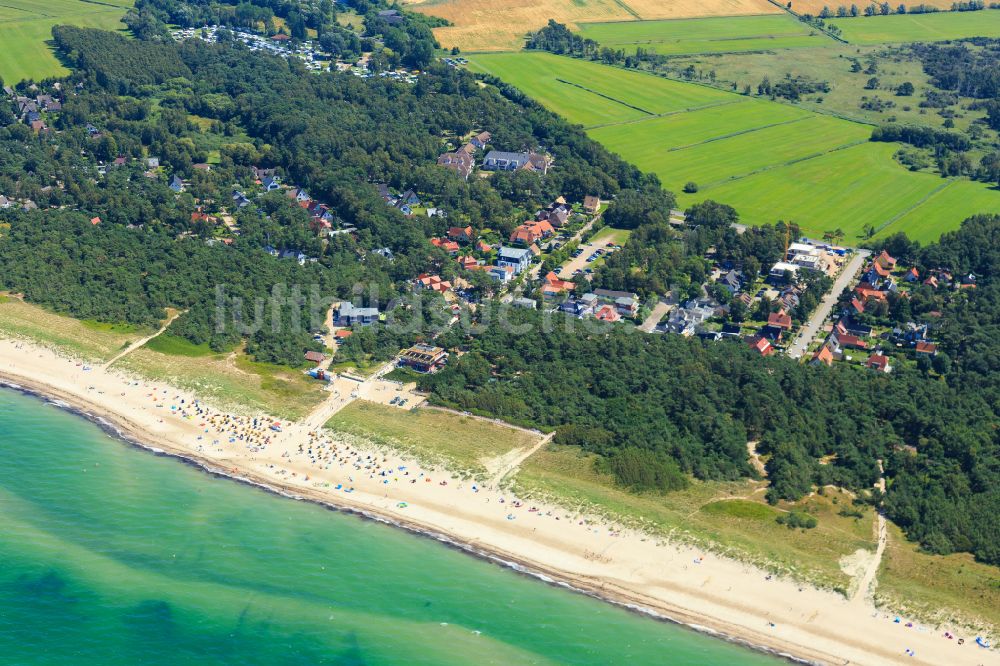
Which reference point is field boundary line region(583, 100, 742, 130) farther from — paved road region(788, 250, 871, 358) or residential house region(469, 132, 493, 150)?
paved road region(788, 250, 871, 358)

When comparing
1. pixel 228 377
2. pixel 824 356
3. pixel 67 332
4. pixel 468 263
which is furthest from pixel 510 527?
pixel 67 332

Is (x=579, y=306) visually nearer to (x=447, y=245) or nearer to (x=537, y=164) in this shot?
(x=447, y=245)

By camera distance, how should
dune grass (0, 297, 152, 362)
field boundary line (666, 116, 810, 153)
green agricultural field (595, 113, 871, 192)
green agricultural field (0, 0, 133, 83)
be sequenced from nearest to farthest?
1. dune grass (0, 297, 152, 362)
2. green agricultural field (595, 113, 871, 192)
3. field boundary line (666, 116, 810, 153)
4. green agricultural field (0, 0, 133, 83)

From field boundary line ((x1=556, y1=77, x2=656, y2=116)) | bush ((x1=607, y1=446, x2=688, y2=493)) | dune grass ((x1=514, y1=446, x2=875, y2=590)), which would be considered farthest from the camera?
field boundary line ((x1=556, y1=77, x2=656, y2=116))

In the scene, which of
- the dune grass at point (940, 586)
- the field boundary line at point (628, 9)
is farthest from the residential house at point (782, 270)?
the field boundary line at point (628, 9)

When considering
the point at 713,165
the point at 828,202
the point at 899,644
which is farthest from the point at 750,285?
the point at 899,644

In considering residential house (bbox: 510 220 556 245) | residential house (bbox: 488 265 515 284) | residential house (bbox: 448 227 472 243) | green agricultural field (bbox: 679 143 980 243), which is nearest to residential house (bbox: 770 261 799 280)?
green agricultural field (bbox: 679 143 980 243)

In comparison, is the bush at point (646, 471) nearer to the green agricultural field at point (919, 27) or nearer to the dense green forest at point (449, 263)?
the dense green forest at point (449, 263)
